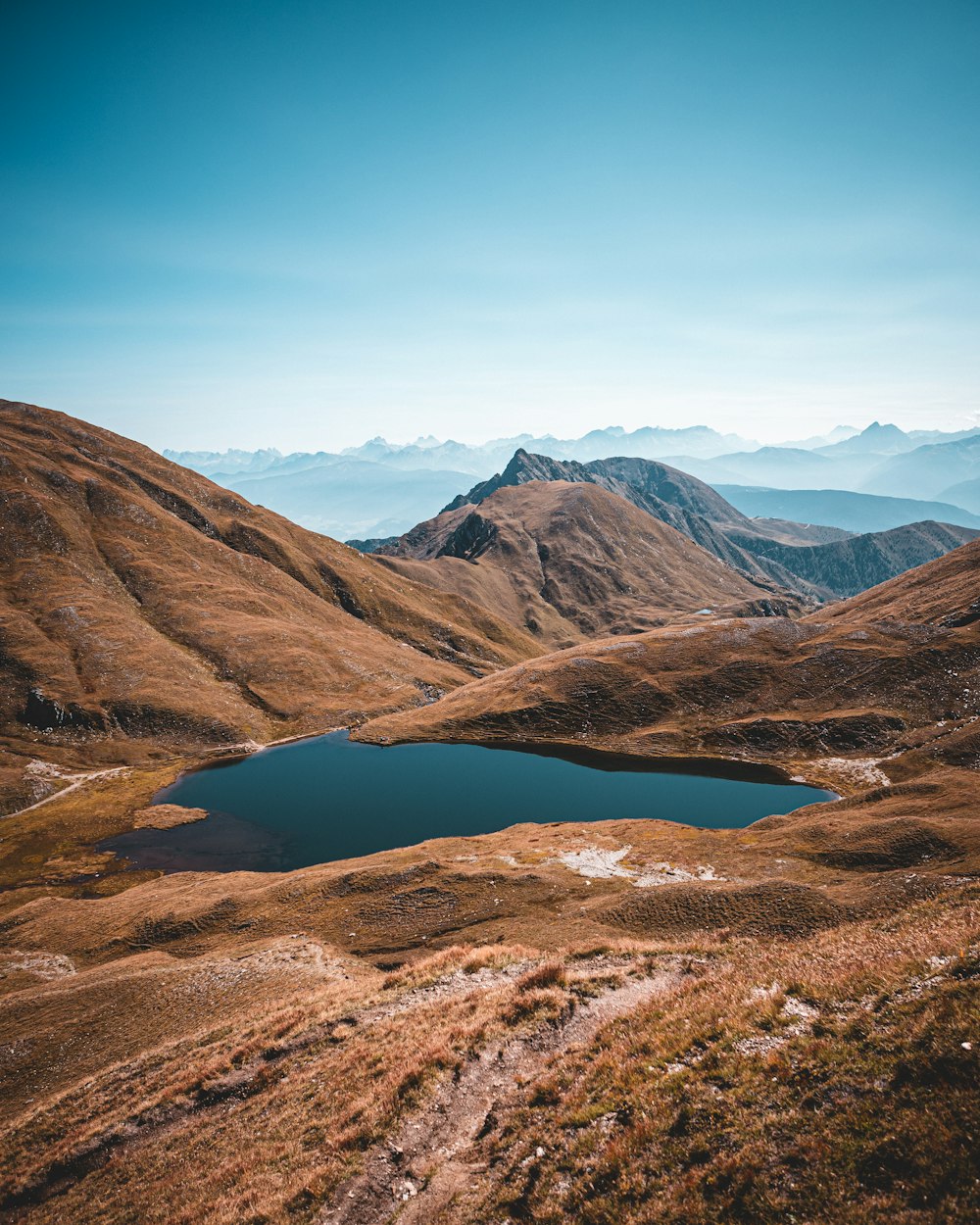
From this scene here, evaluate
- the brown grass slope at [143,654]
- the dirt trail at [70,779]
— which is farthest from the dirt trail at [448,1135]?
the brown grass slope at [143,654]

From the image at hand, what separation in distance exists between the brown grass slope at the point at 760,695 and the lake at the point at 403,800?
10063 millimetres

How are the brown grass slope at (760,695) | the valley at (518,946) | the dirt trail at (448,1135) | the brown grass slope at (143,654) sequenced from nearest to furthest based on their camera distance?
1. the valley at (518,946)
2. the dirt trail at (448,1135)
3. the brown grass slope at (760,695)
4. the brown grass slope at (143,654)

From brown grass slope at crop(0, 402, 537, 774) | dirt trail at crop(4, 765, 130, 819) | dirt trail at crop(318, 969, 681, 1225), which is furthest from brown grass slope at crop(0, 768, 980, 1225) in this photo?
brown grass slope at crop(0, 402, 537, 774)

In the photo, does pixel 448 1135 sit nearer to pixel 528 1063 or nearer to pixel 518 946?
pixel 528 1063

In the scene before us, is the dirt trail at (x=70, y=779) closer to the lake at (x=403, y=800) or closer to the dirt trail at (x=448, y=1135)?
the lake at (x=403, y=800)

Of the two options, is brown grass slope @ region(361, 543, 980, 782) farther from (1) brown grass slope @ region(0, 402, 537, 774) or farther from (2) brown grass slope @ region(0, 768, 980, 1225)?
(2) brown grass slope @ region(0, 768, 980, 1225)

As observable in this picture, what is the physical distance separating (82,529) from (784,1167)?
785 feet

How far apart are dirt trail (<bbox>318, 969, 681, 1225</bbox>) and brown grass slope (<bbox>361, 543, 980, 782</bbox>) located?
301 ft

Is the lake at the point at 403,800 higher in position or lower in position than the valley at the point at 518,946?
lower

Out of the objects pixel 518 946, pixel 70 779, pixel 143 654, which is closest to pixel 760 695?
pixel 518 946

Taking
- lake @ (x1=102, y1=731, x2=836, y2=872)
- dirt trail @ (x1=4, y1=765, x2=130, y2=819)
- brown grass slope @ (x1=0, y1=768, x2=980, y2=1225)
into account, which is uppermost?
brown grass slope @ (x1=0, y1=768, x2=980, y2=1225)

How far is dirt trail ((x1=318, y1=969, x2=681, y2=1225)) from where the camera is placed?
16.5m

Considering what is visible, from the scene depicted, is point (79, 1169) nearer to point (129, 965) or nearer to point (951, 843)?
point (129, 965)

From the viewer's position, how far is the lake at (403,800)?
282ft
